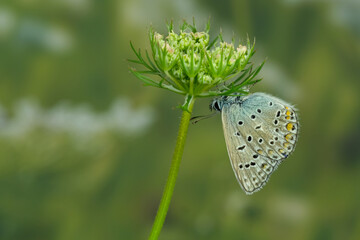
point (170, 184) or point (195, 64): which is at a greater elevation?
point (195, 64)

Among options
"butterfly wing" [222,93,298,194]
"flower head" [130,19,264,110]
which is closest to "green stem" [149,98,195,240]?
"flower head" [130,19,264,110]

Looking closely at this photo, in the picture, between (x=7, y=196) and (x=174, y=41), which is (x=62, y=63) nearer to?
(x=7, y=196)

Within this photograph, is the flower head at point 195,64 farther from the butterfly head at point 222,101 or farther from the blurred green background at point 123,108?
the blurred green background at point 123,108

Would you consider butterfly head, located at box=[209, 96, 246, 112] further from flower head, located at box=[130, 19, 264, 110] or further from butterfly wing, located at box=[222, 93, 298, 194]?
flower head, located at box=[130, 19, 264, 110]

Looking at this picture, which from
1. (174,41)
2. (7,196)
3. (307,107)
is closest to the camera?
(174,41)

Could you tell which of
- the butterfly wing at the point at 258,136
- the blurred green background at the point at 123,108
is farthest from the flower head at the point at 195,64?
the blurred green background at the point at 123,108

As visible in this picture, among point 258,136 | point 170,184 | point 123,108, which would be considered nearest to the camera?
point 170,184

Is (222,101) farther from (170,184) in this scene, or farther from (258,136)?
(170,184)

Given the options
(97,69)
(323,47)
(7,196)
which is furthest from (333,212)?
(7,196)

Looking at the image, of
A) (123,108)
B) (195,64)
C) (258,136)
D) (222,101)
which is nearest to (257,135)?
(258,136)
